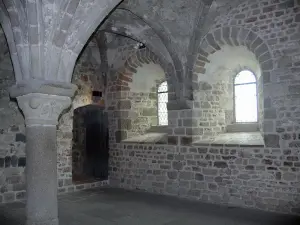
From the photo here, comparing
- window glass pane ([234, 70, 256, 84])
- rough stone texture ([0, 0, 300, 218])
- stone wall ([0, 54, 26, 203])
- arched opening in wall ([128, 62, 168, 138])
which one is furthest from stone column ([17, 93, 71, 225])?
window glass pane ([234, 70, 256, 84])

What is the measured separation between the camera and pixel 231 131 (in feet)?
23.4

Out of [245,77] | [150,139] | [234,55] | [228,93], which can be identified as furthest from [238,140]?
[150,139]

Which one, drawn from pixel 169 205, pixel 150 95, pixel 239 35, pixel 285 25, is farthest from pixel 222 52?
pixel 169 205

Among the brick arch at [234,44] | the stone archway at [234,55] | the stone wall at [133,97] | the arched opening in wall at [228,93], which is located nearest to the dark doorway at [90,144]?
the stone wall at [133,97]

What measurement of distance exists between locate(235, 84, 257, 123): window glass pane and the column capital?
4.44 metres

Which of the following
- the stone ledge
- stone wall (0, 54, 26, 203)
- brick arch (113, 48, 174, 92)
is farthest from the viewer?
brick arch (113, 48, 174, 92)

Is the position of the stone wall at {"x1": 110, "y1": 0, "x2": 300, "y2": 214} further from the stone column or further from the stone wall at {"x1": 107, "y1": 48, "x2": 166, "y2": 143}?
the stone column

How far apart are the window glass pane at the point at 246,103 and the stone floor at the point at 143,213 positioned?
212 cm

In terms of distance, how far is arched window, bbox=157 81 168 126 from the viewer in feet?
27.8

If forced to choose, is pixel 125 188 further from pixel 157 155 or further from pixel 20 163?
pixel 20 163

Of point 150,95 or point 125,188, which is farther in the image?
point 150,95

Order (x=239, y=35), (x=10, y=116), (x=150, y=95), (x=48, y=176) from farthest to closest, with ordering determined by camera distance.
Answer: (x=150, y=95) → (x=10, y=116) → (x=239, y=35) → (x=48, y=176)

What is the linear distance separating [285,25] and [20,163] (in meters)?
5.67

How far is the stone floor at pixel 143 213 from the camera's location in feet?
16.0
